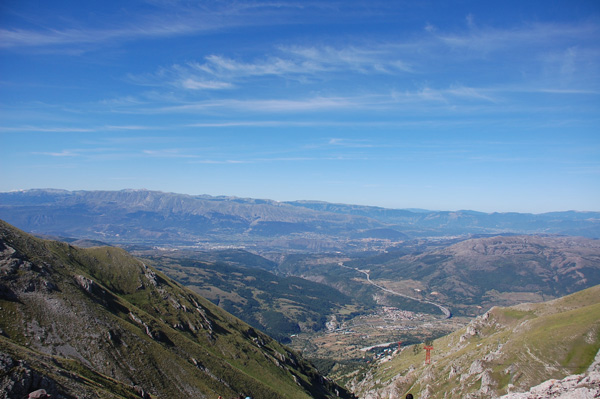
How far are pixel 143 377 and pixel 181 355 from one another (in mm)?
24802

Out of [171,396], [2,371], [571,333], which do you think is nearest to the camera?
[2,371]

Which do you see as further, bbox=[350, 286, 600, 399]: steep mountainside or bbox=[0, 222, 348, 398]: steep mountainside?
bbox=[350, 286, 600, 399]: steep mountainside

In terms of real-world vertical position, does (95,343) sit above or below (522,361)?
above

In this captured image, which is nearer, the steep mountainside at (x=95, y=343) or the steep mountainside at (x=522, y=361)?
the steep mountainside at (x=95, y=343)

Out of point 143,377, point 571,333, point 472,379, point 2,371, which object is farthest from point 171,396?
point 571,333

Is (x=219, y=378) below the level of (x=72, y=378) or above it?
below

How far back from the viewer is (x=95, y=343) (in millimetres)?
120125

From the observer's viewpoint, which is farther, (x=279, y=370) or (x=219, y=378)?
(x=279, y=370)

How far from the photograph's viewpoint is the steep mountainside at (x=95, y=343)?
79688 millimetres

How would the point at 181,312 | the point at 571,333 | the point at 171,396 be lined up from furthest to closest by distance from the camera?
the point at 181,312
the point at 571,333
the point at 171,396

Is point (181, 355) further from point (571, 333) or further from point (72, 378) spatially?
point (571, 333)

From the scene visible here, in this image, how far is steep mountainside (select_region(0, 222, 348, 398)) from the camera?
261 feet

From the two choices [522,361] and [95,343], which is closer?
[95,343]

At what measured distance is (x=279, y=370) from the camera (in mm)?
194750
